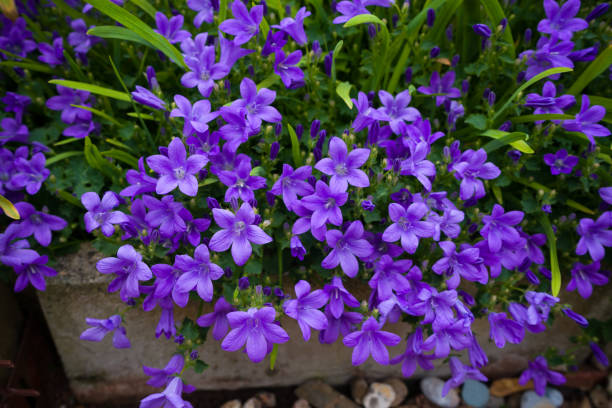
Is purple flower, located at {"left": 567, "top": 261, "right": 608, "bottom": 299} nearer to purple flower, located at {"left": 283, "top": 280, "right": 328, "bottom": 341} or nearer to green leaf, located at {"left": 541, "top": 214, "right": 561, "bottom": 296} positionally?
green leaf, located at {"left": 541, "top": 214, "right": 561, "bottom": 296}

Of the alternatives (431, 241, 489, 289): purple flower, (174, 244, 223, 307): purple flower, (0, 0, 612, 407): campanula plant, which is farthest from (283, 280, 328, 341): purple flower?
(431, 241, 489, 289): purple flower

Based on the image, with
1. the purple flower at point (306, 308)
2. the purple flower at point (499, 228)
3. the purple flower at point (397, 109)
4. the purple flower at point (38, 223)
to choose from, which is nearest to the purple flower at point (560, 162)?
the purple flower at point (499, 228)

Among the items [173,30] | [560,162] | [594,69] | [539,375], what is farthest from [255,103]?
[539,375]

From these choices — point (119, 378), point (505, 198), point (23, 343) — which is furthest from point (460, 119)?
point (23, 343)

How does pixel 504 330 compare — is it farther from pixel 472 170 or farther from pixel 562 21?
pixel 562 21

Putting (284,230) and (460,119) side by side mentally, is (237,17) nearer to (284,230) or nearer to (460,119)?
(284,230)

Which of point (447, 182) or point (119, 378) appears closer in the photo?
point (447, 182)
